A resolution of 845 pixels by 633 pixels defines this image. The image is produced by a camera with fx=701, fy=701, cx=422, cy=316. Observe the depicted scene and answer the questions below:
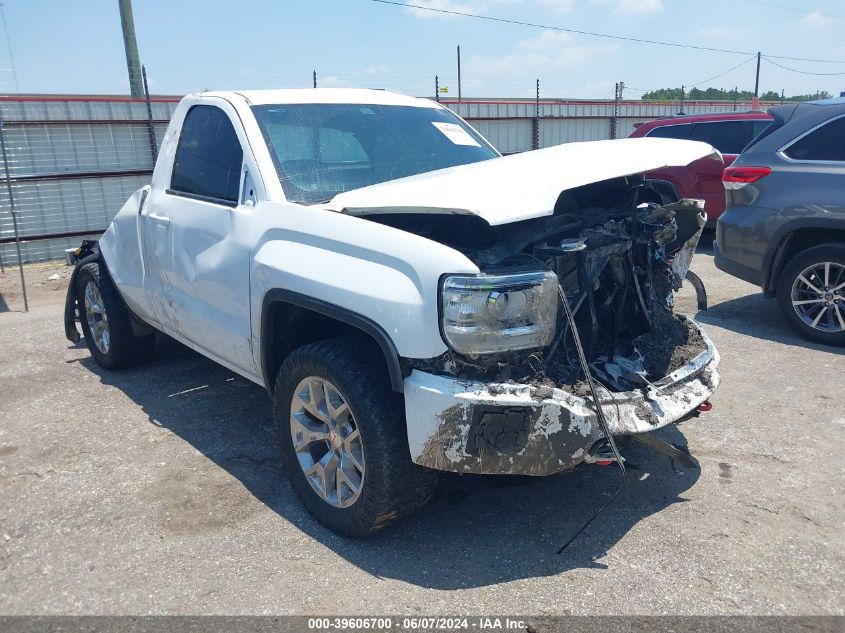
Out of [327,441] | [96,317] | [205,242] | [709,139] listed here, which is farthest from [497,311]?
[709,139]

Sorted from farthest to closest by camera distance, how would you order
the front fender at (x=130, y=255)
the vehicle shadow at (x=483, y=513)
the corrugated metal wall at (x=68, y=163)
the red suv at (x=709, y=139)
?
the corrugated metal wall at (x=68, y=163) < the red suv at (x=709, y=139) < the front fender at (x=130, y=255) < the vehicle shadow at (x=483, y=513)

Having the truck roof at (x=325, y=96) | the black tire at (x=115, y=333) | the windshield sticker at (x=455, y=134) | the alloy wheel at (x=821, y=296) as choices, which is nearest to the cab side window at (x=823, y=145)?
the alloy wheel at (x=821, y=296)

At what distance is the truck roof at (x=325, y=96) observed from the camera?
4.03 metres

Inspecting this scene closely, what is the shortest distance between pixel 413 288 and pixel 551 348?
642 mm

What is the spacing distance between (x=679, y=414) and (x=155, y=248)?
3.30m

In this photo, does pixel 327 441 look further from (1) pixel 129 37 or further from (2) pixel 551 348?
(1) pixel 129 37

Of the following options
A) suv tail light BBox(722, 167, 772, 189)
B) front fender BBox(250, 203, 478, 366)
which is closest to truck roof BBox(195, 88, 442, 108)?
front fender BBox(250, 203, 478, 366)

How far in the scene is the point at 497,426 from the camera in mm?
2639

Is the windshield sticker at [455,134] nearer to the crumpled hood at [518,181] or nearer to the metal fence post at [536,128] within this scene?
the crumpled hood at [518,181]

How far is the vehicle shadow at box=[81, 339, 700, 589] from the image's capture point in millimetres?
2938

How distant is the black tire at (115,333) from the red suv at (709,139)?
6381 mm

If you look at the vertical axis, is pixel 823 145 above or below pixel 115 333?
above

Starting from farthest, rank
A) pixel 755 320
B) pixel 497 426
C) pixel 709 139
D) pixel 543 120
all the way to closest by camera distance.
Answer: pixel 543 120, pixel 709 139, pixel 755 320, pixel 497 426

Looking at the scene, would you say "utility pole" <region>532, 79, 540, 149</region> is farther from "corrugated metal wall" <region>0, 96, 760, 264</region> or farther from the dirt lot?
the dirt lot
